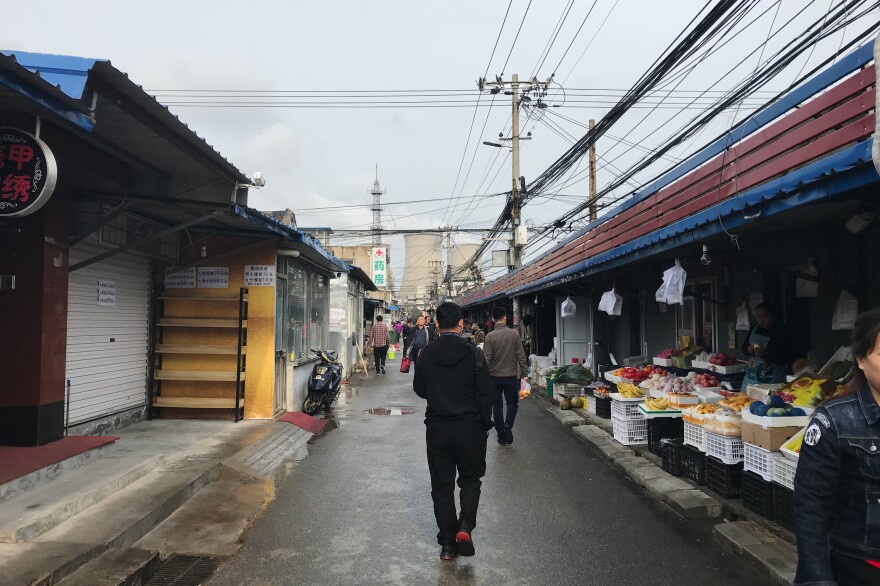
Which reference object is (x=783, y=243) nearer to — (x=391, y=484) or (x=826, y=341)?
(x=826, y=341)

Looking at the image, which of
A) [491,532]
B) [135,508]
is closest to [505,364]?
[491,532]

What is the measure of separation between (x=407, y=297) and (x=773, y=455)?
84.7 m

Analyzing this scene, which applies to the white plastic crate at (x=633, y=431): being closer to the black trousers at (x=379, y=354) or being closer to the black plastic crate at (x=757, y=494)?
the black plastic crate at (x=757, y=494)

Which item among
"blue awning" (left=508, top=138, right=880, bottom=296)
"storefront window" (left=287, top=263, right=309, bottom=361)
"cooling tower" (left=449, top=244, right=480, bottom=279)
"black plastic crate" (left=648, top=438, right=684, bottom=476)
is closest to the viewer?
"blue awning" (left=508, top=138, right=880, bottom=296)

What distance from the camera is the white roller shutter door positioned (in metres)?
7.46

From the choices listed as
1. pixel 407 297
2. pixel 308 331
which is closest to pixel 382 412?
pixel 308 331

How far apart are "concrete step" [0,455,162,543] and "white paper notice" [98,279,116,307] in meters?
2.61

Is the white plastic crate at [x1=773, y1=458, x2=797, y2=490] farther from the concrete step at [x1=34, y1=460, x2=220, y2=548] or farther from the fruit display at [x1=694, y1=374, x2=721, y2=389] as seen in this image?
the concrete step at [x1=34, y1=460, x2=220, y2=548]

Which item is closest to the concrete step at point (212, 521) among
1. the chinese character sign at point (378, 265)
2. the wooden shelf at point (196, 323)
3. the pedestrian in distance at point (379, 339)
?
the wooden shelf at point (196, 323)

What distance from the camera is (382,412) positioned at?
11938mm

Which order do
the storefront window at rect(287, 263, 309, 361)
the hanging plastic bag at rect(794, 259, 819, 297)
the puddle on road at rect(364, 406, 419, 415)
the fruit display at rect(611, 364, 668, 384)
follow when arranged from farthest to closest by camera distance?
the puddle on road at rect(364, 406, 419, 415) < the storefront window at rect(287, 263, 309, 361) < the fruit display at rect(611, 364, 668, 384) < the hanging plastic bag at rect(794, 259, 819, 297)

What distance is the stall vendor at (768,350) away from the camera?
6.68 meters

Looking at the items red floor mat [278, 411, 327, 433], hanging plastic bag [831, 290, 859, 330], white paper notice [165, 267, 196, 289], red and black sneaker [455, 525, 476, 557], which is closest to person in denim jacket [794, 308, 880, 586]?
red and black sneaker [455, 525, 476, 557]

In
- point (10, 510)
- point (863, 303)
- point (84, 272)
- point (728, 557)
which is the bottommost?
point (728, 557)
